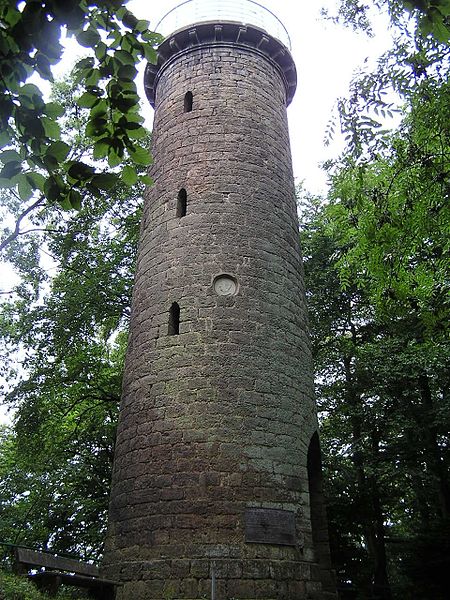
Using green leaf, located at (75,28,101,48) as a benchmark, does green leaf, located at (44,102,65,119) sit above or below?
below

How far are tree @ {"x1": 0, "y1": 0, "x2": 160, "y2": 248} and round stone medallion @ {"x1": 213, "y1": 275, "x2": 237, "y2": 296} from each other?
5.04 m

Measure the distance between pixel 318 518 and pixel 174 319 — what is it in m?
3.70

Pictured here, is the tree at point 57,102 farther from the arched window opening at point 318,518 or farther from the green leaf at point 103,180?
the arched window opening at point 318,518

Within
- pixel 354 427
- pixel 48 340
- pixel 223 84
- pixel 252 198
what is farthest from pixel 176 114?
pixel 354 427

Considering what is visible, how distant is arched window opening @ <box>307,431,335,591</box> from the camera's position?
7664 mm

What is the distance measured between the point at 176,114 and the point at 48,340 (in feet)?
21.5

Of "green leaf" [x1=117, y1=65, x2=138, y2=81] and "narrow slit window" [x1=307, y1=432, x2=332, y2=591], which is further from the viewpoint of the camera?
"narrow slit window" [x1=307, y1=432, x2=332, y2=591]

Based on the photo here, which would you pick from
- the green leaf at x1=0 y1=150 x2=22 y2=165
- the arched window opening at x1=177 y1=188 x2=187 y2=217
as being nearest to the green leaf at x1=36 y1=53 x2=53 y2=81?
the green leaf at x1=0 y1=150 x2=22 y2=165

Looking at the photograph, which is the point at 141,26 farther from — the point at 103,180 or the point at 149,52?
the point at 103,180

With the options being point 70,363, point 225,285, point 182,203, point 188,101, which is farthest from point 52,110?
point 70,363

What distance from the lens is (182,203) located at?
938 centimetres

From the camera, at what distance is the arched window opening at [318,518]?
25.1ft

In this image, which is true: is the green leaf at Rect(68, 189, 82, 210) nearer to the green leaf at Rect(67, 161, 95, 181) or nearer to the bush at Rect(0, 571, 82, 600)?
the green leaf at Rect(67, 161, 95, 181)

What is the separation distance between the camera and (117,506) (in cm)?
767
